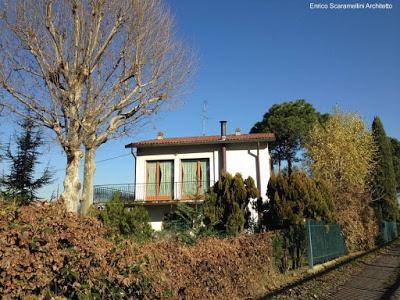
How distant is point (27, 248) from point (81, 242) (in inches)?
28.2

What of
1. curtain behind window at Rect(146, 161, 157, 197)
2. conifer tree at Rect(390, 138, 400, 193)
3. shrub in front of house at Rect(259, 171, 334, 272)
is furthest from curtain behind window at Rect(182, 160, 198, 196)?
conifer tree at Rect(390, 138, 400, 193)

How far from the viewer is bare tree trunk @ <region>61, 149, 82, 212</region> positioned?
13.5 metres

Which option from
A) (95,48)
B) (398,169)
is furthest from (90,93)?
(398,169)

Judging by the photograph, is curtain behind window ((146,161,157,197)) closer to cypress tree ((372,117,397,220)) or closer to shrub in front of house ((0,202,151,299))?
shrub in front of house ((0,202,151,299))

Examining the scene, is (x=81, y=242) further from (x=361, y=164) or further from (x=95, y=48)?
(x=361, y=164)

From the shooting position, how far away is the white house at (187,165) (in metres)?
24.6

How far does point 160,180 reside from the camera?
25.8 metres

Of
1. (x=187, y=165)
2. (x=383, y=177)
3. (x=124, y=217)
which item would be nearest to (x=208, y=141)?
(x=187, y=165)

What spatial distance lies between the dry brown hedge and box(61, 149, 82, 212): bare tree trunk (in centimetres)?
725

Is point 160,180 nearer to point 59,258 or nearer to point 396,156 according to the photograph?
point 59,258

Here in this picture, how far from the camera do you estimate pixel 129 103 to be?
15758mm

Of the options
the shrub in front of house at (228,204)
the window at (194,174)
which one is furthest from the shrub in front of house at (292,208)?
the window at (194,174)

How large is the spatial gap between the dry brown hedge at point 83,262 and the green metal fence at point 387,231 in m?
29.2

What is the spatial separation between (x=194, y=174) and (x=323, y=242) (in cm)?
1093
